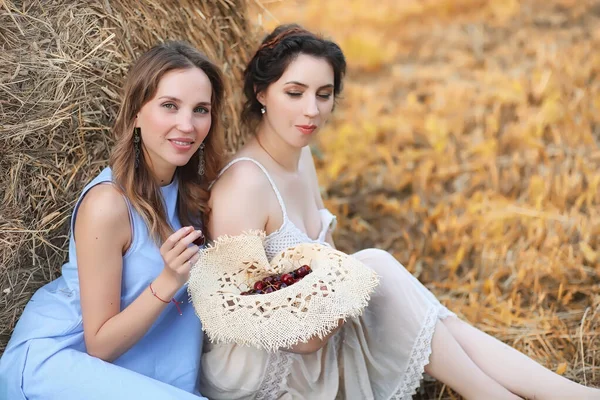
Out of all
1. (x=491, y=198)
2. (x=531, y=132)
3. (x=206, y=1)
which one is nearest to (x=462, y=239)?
(x=491, y=198)

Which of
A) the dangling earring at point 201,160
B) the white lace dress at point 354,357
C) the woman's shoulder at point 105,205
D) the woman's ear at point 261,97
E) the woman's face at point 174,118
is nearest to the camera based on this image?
the woman's shoulder at point 105,205

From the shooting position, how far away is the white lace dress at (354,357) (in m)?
2.51

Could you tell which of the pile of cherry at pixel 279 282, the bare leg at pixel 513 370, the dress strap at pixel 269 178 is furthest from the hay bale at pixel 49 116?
the bare leg at pixel 513 370

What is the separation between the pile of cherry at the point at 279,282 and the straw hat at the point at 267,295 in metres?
0.04

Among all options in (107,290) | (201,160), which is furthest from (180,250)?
(201,160)

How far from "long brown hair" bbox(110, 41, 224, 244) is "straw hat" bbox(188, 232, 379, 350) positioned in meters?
0.21

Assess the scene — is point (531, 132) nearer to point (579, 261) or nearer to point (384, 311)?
point (579, 261)

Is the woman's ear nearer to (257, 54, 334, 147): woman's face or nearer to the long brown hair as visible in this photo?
(257, 54, 334, 147): woman's face

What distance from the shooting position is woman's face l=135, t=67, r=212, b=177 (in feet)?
7.91

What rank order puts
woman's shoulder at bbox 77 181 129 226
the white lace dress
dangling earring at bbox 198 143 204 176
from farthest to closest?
dangling earring at bbox 198 143 204 176 → the white lace dress → woman's shoulder at bbox 77 181 129 226

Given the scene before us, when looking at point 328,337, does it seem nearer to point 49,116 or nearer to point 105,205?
point 105,205

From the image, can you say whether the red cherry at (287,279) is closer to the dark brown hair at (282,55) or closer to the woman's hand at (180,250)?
the woman's hand at (180,250)

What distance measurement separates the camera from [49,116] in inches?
102

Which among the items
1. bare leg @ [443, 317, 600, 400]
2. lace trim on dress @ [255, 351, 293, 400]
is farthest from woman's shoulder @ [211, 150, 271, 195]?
bare leg @ [443, 317, 600, 400]
